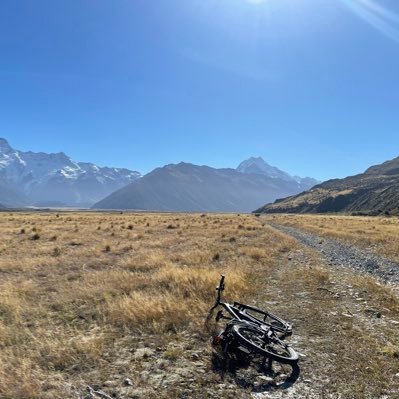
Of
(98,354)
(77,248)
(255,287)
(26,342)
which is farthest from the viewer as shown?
(77,248)

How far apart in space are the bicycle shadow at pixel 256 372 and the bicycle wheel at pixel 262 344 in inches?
9.9

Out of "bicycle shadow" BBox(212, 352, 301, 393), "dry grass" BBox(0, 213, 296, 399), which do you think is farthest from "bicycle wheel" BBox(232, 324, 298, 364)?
"dry grass" BBox(0, 213, 296, 399)

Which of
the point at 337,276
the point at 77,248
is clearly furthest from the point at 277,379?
the point at 77,248

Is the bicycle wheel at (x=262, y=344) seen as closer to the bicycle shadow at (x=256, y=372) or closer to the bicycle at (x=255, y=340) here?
the bicycle at (x=255, y=340)

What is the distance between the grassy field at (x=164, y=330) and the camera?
673cm

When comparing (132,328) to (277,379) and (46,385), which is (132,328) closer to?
(46,385)

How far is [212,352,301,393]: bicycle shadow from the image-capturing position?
681cm

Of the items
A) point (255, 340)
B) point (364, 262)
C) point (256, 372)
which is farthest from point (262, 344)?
point (364, 262)

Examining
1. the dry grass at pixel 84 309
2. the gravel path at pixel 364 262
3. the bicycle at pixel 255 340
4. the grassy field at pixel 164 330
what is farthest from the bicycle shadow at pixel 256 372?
the gravel path at pixel 364 262

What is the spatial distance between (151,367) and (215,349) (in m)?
1.56

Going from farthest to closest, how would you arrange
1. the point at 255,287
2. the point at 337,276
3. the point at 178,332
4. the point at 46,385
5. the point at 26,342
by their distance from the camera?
the point at 337,276
the point at 255,287
the point at 178,332
the point at 26,342
the point at 46,385

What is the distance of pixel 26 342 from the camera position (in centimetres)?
852

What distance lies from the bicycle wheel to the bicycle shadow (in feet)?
0.82

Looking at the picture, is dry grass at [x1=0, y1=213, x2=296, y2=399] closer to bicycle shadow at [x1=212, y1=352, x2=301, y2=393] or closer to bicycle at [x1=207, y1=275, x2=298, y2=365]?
bicycle at [x1=207, y1=275, x2=298, y2=365]
